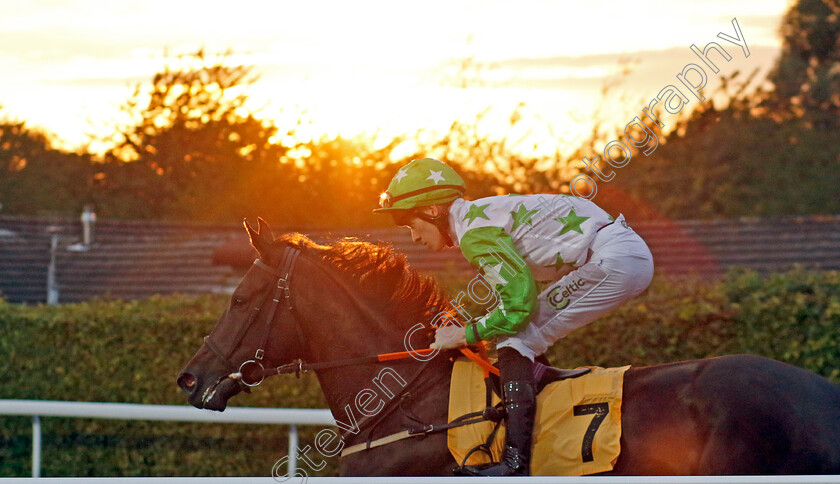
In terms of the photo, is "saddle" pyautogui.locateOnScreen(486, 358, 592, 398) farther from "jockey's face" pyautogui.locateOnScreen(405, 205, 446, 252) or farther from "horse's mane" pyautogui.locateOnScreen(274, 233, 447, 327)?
"jockey's face" pyautogui.locateOnScreen(405, 205, 446, 252)

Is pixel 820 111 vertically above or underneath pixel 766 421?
above

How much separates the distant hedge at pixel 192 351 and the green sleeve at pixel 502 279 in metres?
2.69

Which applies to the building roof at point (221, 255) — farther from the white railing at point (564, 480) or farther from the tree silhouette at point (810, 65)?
the tree silhouette at point (810, 65)

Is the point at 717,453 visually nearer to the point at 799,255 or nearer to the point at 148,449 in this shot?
the point at 148,449

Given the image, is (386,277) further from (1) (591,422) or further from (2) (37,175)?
(2) (37,175)

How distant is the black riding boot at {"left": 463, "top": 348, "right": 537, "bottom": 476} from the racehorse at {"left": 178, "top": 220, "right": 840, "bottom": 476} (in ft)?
0.71

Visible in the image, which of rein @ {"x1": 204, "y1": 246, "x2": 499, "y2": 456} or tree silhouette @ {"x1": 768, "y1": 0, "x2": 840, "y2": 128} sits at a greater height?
tree silhouette @ {"x1": 768, "y1": 0, "x2": 840, "y2": 128}

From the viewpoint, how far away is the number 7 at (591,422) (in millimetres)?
2688

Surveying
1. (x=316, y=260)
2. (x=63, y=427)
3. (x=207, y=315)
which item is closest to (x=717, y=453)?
(x=316, y=260)

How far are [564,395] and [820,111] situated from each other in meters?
22.8

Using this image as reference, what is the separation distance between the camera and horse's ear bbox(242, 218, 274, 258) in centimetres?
313

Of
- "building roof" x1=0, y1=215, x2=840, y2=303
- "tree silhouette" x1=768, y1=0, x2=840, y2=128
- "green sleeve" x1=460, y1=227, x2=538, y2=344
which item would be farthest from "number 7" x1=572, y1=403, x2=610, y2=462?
"tree silhouette" x1=768, y1=0, x2=840, y2=128

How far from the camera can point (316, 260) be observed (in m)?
3.22

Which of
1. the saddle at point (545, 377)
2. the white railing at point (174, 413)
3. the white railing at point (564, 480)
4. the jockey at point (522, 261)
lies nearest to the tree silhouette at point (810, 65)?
the white railing at point (174, 413)
